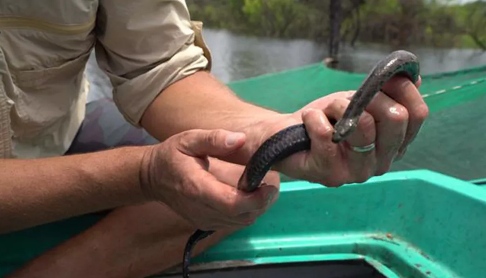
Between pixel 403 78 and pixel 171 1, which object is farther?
pixel 171 1

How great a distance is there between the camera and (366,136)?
64 cm

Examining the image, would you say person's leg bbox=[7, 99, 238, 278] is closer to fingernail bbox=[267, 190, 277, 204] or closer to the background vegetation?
fingernail bbox=[267, 190, 277, 204]

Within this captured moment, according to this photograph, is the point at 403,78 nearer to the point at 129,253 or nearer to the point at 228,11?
the point at 129,253

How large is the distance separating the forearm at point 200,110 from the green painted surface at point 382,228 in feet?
1.10

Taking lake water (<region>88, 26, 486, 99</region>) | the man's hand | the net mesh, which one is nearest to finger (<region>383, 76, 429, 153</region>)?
the man's hand

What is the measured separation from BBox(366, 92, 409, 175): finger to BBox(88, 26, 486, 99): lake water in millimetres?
3122

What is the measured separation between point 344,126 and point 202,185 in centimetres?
24

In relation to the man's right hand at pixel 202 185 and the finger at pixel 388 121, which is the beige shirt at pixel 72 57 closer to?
the man's right hand at pixel 202 185

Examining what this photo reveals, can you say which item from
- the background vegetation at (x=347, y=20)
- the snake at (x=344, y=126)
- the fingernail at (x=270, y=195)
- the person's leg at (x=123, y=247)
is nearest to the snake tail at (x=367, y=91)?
the snake at (x=344, y=126)

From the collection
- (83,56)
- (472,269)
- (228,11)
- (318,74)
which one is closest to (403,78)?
(472,269)

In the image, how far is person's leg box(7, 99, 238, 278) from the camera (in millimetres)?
1048

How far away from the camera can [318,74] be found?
3.01m

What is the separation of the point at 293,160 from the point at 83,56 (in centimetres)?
71

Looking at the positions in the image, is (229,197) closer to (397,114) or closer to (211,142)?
(211,142)
